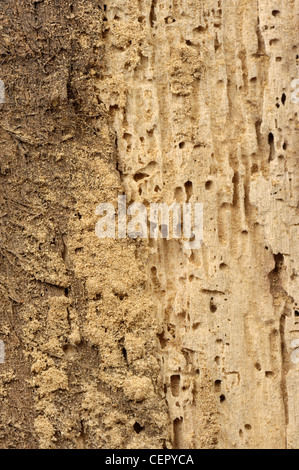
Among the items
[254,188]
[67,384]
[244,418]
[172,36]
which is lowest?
[244,418]

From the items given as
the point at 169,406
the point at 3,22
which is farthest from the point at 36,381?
the point at 3,22

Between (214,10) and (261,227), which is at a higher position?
(214,10)

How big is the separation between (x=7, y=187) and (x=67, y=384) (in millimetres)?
682

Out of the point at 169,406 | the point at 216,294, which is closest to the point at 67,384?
the point at 169,406

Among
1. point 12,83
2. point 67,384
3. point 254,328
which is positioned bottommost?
point 67,384

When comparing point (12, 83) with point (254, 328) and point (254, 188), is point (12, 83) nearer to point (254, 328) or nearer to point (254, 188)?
point (254, 188)

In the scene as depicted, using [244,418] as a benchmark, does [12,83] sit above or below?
above

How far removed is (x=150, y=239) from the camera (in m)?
1.56

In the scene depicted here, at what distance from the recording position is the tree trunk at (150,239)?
1.54m

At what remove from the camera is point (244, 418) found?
1.54m

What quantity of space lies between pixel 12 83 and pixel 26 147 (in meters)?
0.22

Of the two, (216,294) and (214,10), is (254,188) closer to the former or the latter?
(216,294)

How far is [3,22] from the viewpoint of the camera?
1.56m

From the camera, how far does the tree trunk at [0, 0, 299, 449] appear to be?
154 centimetres
